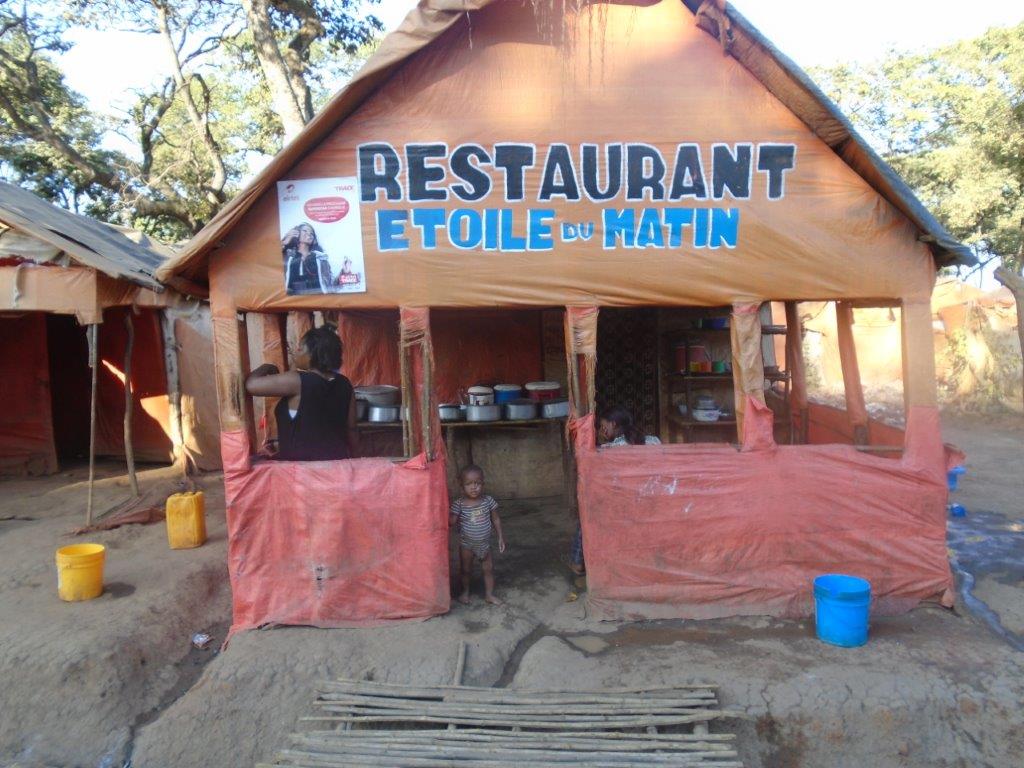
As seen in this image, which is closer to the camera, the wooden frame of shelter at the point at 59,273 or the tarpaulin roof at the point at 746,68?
the tarpaulin roof at the point at 746,68

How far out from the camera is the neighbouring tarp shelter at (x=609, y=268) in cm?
472

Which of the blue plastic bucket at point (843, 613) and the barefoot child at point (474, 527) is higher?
the barefoot child at point (474, 527)

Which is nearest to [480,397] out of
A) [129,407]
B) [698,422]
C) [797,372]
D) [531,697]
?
[698,422]

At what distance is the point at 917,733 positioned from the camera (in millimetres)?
3797

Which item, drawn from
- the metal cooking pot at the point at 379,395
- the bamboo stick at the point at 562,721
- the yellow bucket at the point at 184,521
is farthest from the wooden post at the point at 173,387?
the bamboo stick at the point at 562,721

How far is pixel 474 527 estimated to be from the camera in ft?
17.1

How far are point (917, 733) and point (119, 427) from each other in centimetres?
1079

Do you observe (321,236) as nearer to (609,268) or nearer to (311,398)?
(311,398)

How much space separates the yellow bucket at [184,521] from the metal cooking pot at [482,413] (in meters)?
2.78

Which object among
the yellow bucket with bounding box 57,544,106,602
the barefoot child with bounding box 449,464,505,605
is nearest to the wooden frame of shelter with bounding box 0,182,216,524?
the yellow bucket with bounding box 57,544,106,602

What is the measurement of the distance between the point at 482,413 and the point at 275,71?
695cm

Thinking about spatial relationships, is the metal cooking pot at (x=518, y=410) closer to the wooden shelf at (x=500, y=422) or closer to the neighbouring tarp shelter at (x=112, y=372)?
the wooden shelf at (x=500, y=422)

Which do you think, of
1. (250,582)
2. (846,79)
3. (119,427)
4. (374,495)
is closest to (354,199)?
(374,495)

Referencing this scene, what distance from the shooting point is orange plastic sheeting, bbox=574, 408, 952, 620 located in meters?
4.82
